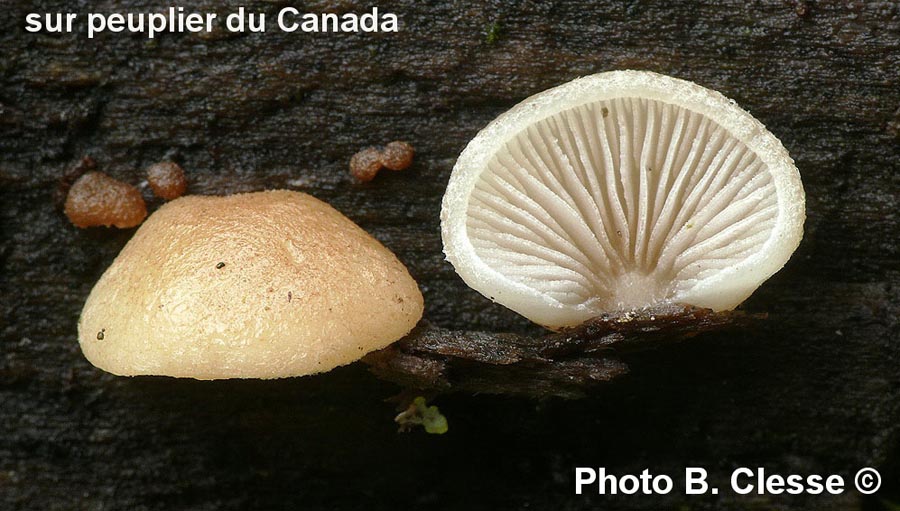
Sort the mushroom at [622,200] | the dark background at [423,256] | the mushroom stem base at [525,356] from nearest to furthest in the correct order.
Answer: the mushroom at [622,200]
the mushroom stem base at [525,356]
the dark background at [423,256]

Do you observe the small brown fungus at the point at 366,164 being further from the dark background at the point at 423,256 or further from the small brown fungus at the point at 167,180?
the small brown fungus at the point at 167,180

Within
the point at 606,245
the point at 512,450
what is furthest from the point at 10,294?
the point at 606,245

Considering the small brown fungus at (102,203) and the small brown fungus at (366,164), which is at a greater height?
the small brown fungus at (366,164)

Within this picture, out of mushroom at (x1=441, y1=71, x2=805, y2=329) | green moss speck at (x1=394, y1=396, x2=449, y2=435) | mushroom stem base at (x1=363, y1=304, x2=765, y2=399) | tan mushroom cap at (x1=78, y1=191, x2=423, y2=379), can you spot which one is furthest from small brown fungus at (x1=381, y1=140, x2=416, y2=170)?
green moss speck at (x1=394, y1=396, x2=449, y2=435)

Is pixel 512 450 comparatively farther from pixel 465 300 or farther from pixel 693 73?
pixel 693 73

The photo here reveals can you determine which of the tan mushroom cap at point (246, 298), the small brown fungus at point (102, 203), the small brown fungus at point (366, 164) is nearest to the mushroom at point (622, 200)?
the tan mushroom cap at point (246, 298)

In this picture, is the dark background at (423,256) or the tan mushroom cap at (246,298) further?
the dark background at (423,256)
